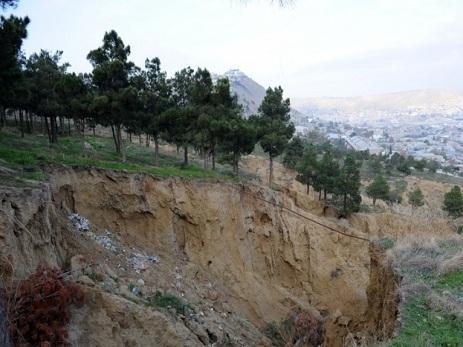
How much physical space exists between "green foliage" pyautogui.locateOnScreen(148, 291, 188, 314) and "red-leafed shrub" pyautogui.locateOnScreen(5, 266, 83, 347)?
337 centimetres

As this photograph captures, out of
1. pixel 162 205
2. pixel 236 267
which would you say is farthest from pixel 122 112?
pixel 236 267

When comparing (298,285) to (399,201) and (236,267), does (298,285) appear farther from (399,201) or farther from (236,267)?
(399,201)

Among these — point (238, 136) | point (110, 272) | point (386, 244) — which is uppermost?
point (238, 136)

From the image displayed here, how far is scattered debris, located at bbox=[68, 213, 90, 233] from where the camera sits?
14.7 metres

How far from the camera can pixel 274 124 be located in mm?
36875

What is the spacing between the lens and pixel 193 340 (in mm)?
12555

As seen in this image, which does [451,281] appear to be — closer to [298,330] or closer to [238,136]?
[298,330]

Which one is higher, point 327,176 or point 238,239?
point 327,176

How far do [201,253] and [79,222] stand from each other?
6553 mm

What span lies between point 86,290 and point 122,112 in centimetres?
1590

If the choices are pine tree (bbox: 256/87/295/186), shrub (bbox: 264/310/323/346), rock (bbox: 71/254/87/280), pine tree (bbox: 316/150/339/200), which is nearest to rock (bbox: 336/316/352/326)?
shrub (bbox: 264/310/323/346)

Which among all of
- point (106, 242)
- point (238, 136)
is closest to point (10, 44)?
point (106, 242)

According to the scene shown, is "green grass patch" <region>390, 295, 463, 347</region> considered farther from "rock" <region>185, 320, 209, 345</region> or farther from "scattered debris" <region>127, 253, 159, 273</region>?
"scattered debris" <region>127, 253, 159, 273</region>

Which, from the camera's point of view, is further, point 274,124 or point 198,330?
point 274,124
